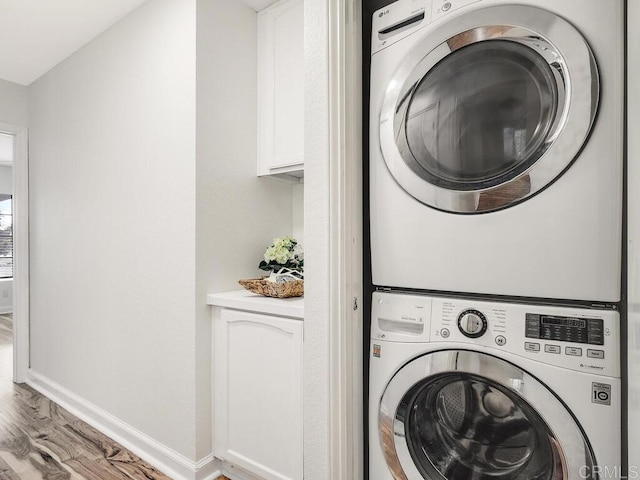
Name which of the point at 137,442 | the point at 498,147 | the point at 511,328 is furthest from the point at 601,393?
the point at 137,442

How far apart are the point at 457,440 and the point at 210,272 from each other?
1.25 metres

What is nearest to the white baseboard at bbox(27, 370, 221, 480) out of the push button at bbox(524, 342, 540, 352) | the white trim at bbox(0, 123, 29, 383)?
the white trim at bbox(0, 123, 29, 383)

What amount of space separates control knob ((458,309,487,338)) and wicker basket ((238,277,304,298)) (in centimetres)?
80

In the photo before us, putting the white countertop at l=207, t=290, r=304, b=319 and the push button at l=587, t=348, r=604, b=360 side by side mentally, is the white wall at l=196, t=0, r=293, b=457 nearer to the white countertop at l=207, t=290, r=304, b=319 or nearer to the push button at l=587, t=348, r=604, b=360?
the white countertop at l=207, t=290, r=304, b=319

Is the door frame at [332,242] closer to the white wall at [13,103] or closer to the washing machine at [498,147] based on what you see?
the washing machine at [498,147]

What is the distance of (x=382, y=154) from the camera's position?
128 cm

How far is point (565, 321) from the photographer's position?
3.32ft

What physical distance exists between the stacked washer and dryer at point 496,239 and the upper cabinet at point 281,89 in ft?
2.19

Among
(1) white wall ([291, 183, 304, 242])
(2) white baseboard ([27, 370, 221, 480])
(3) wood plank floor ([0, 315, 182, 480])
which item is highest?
(1) white wall ([291, 183, 304, 242])

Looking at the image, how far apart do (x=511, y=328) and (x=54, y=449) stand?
2.42 meters

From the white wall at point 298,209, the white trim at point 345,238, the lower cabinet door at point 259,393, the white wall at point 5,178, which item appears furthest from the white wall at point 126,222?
the white wall at point 5,178

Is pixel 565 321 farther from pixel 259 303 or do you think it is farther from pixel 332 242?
pixel 259 303

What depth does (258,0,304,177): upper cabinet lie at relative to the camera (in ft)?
6.24
